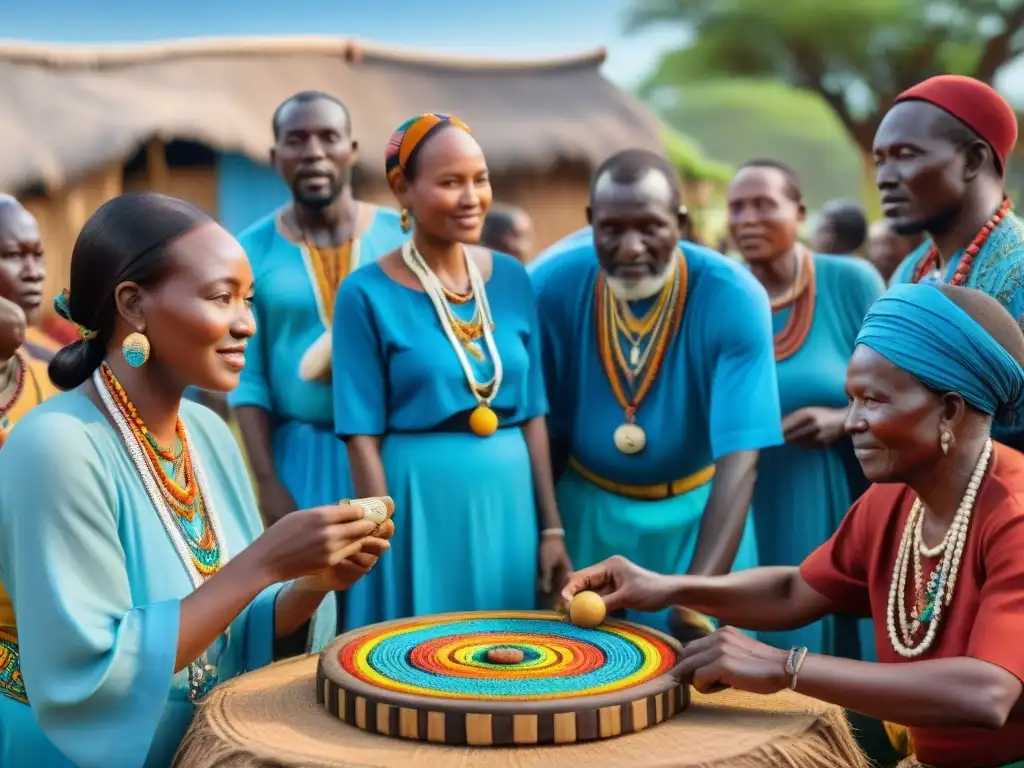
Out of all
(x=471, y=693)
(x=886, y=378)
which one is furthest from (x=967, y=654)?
(x=471, y=693)

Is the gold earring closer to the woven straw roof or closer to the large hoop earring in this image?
the large hoop earring

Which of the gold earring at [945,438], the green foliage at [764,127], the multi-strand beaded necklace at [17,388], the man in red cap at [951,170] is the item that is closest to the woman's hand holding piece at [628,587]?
the gold earring at [945,438]

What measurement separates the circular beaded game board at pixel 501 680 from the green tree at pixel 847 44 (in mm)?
21867

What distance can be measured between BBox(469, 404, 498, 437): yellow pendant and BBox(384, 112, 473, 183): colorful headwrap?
720 millimetres

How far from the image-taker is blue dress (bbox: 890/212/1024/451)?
3346mm

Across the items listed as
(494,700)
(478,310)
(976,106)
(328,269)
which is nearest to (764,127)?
(328,269)

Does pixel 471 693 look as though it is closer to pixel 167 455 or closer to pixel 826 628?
pixel 167 455

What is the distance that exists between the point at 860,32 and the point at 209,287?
86.6 ft

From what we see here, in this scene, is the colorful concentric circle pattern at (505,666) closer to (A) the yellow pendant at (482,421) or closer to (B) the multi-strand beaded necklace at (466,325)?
(A) the yellow pendant at (482,421)

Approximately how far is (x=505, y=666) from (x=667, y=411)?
4.73ft

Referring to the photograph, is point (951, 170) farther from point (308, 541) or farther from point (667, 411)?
point (308, 541)

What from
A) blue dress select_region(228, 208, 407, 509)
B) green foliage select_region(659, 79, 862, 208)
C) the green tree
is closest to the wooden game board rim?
blue dress select_region(228, 208, 407, 509)

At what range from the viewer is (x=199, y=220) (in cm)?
264

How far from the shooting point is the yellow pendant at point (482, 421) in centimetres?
364
